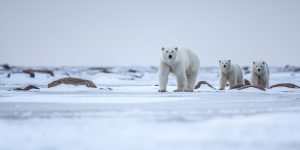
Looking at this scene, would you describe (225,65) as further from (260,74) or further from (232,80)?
(260,74)

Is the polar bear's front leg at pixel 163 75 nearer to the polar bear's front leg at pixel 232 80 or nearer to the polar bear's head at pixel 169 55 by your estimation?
the polar bear's head at pixel 169 55

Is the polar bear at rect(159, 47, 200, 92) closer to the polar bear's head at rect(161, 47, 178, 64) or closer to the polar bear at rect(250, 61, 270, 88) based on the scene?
the polar bear's head at rect(161, 47, 178, 64)

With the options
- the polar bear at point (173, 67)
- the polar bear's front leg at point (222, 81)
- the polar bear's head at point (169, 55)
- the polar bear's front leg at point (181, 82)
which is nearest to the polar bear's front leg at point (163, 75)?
the polar bear at point (173, 67)

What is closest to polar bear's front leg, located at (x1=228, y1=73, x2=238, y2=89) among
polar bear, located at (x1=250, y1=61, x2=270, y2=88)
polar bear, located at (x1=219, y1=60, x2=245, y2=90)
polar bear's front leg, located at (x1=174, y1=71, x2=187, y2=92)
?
polar bear, located at (x1=219, y1=60, x2=245, y2=90)

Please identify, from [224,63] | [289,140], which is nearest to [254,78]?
[224,63]

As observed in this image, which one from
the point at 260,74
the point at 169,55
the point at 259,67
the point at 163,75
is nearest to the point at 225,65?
the point at 259,67

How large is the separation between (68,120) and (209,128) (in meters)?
1.35

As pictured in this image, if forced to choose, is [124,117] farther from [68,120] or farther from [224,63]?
[224,63]

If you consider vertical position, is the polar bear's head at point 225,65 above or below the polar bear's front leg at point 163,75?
above

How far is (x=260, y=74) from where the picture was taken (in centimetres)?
1358

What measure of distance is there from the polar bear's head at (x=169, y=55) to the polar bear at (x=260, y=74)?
3343mm

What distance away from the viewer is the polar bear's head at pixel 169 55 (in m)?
10.9

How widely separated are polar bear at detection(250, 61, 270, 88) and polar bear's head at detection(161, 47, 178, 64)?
3.34 metres

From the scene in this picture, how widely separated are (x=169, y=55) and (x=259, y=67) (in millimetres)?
3683
